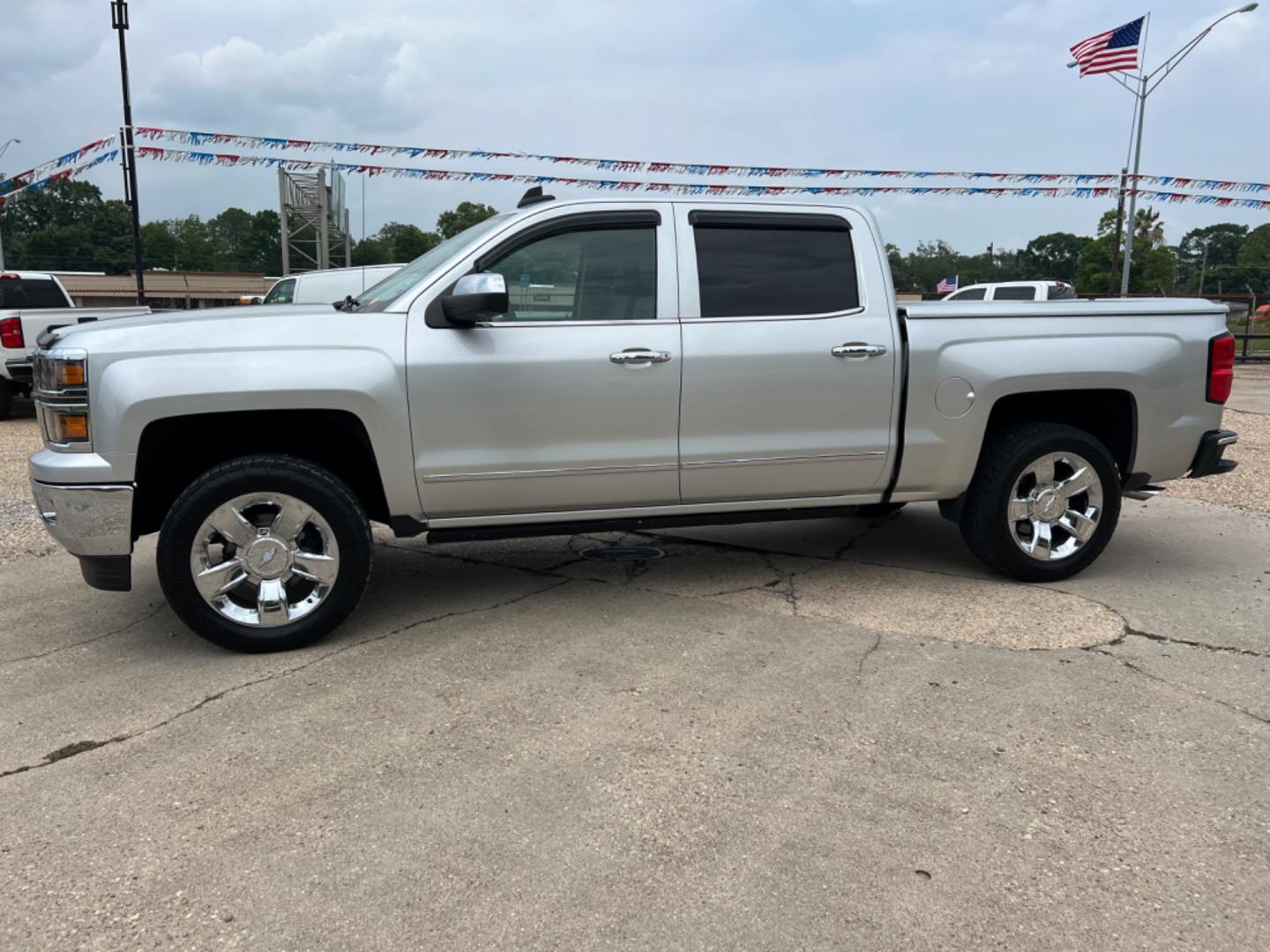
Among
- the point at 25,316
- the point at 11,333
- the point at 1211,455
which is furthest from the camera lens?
the point at 11,333

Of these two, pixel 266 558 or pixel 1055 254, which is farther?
pixel 1055 254

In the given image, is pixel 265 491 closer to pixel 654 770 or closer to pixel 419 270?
pixel 419 270

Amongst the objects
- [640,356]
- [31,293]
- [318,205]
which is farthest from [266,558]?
[318,205]

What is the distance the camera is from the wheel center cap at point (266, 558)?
3826 mm

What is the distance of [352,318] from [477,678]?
5.27ft

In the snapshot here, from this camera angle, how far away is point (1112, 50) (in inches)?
824

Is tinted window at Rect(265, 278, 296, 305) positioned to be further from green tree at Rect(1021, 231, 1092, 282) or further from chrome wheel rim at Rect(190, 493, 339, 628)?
green tree at Rect(1021, 231, 1092, 282)

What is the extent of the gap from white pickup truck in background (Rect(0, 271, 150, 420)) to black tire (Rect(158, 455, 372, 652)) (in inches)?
314

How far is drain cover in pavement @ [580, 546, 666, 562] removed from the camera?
5.34 meters

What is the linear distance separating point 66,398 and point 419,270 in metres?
1.57

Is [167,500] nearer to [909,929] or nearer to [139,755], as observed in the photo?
[139,755]

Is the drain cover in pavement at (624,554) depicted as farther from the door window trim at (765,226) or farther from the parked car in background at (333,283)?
the parked car in background at (333,283)

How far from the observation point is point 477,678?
3660 mm

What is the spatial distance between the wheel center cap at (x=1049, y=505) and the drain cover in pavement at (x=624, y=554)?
206cm
